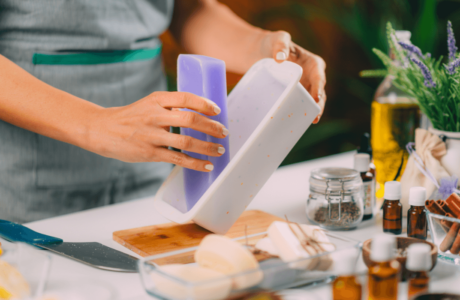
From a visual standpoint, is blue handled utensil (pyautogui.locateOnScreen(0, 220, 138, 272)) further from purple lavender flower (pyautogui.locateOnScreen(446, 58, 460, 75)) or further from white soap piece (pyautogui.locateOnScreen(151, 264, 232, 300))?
purple lavender flower (pyautogui.locateOnScreen(446, 58, 460, 75))

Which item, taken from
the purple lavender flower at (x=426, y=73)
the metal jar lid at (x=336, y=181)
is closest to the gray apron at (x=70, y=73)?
the metal jar lid at (x=336, y=181)

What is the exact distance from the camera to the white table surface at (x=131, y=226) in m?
0.60

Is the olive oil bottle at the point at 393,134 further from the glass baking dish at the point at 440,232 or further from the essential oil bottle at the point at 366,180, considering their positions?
the glass baking dish at the point at 440,232

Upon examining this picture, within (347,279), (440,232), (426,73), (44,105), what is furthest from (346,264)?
(44,105)

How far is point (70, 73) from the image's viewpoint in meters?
1.10

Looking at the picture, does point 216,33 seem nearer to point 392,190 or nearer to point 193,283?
point 392,190

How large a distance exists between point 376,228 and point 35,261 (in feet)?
1.96

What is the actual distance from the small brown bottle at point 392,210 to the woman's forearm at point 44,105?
1.78 ft

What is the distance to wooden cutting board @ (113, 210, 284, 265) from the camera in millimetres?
776

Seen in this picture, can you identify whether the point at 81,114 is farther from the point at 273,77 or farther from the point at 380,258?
the point at 380,258

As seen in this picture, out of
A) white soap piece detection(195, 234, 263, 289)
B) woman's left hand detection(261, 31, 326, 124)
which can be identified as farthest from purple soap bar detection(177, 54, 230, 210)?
Answer: white soap piece detection(195, 234, 263, 289)

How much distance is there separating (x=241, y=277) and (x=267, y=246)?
11cm

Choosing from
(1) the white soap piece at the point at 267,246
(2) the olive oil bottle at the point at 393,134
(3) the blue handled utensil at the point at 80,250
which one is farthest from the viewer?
(2) the olive oil bottle at the point at 393,134

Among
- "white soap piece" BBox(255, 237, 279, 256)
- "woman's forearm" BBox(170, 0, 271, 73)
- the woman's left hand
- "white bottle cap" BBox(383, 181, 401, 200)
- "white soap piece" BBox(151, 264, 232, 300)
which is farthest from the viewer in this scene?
"woman's forearm" BBox(170, 0, 271, 73)
